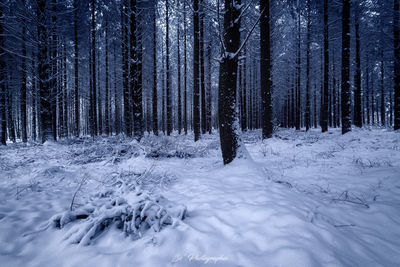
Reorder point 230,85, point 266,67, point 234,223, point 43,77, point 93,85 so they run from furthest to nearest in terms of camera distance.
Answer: point 93,85 → point 43,77 → point 266,67 → point 230,85 → point 234,223

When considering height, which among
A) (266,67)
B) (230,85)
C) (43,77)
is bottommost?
(230,85)

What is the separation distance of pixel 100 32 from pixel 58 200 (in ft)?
54.8

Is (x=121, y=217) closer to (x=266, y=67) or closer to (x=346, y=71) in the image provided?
(x=266, y=67)

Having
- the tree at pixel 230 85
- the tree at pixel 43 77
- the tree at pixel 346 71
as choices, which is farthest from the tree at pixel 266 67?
the tree at pixel 43 77

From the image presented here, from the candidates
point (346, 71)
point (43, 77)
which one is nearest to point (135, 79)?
point (43, 77)

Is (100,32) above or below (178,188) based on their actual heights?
above

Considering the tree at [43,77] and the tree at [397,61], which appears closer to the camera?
the tree at [43,77]

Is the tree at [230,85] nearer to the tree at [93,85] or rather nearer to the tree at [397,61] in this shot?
the tree at [397,61]

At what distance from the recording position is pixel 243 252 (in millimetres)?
1350

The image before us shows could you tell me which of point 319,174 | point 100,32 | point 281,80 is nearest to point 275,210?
point 319,174

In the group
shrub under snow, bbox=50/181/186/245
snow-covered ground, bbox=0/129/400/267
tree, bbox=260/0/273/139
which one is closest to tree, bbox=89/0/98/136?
snow-covered ground, bbox=0/129/400/267

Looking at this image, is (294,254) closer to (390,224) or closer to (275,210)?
(275,210)

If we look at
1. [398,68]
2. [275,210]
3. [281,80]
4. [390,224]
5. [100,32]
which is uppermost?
[100,32]

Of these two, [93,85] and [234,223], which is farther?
[93,85]
